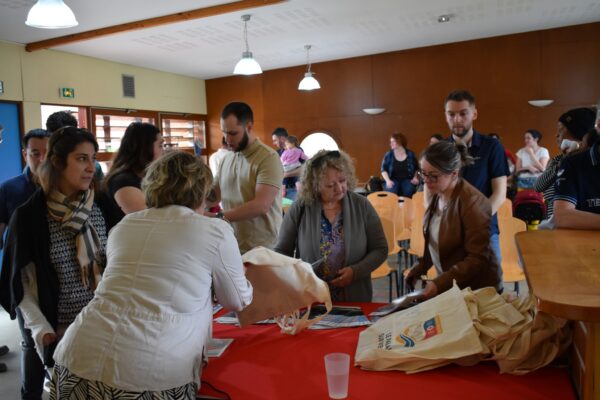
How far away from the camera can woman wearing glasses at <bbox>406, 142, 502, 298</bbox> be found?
2107 mm

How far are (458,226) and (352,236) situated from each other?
1.58 feet

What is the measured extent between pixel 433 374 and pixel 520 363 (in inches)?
9.1

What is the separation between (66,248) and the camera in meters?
1.92

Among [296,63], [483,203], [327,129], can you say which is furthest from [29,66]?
[483,203]

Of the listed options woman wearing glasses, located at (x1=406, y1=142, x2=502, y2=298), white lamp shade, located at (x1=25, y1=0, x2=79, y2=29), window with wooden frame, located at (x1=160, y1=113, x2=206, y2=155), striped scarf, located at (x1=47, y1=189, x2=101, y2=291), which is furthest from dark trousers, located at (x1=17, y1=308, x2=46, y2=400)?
window with wooden frame, located at (x1=160, y1=113, x2=206, y2=155)

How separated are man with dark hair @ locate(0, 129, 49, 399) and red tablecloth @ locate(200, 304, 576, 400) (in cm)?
100

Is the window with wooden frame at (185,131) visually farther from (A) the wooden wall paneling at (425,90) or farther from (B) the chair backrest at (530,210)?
(B) the chair backrest at (530,210)

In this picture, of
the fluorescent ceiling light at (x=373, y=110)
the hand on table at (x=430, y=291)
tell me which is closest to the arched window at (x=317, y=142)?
the fluorescent ceiling light at (x=373, y=110)

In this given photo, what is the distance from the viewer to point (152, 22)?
5805 millimetres

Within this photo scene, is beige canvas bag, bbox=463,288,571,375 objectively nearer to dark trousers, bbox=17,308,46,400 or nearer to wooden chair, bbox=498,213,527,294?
dark trousers, bbox=17,308,46,400

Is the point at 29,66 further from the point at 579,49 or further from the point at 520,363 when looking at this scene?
the point at 579,49

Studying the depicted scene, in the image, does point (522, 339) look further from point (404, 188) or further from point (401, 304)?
point (404, 188)

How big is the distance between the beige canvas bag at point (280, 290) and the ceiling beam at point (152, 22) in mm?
4041

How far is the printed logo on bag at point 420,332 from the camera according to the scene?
1.45m
